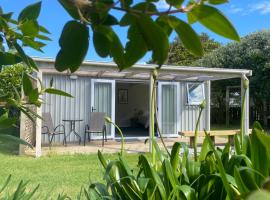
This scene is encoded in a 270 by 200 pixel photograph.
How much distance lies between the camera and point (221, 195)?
2.24 metres

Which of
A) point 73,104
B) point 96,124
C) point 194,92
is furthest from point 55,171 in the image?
point 194,92

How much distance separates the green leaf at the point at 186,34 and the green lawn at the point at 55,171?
16.7 feet

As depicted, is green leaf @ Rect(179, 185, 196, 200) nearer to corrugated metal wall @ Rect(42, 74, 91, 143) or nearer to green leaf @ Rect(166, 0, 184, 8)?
green leaf @ Rect(166, 0, 184, 8)

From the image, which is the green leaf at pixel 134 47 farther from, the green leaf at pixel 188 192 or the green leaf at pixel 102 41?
the green leaf at pixel 188 192

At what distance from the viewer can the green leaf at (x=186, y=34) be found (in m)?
0.57

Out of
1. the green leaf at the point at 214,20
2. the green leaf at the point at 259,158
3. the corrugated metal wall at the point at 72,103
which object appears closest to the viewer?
the green leaf at the point at 214,20

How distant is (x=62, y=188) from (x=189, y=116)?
9.48m

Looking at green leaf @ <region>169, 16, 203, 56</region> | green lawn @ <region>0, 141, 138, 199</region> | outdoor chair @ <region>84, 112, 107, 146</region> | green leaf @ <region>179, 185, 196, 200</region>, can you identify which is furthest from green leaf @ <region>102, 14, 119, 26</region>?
outdoor chair @ <region>84, 112, 107, 146</region>

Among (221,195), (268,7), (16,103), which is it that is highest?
(268,7)

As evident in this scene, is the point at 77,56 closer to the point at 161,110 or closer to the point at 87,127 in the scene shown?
the point at 87,127

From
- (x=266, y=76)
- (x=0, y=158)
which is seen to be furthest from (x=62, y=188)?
(x=266, y=76)

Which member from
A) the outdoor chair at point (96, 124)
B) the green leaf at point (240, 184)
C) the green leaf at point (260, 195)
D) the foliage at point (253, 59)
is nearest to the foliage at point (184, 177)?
the green leaf at point (240, 184)

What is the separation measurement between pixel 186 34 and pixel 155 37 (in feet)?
0.14

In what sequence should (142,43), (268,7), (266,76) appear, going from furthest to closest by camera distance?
(266,76), (268,7), (142,43)
